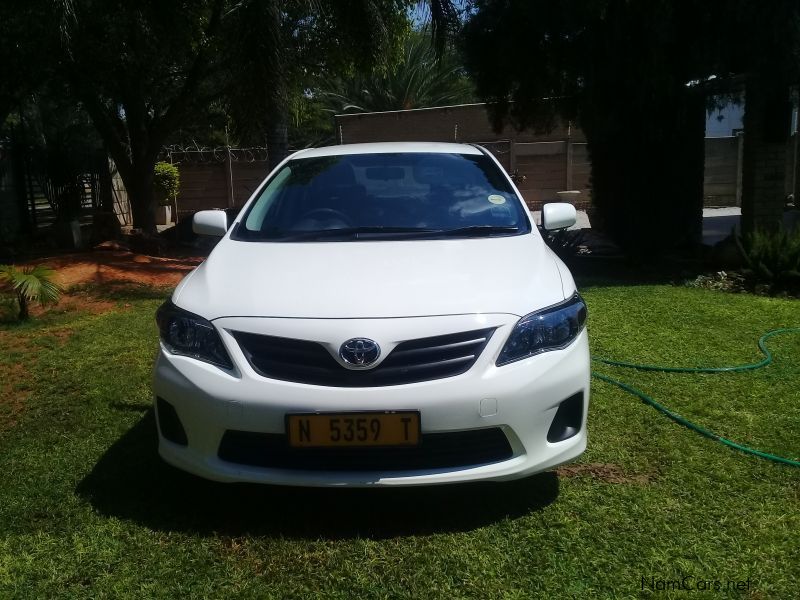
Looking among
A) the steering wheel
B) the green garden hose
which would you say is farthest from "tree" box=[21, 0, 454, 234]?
the green garden hose

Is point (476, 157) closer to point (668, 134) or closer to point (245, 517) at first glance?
point (245, 517)

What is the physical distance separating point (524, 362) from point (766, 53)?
6.47 meters

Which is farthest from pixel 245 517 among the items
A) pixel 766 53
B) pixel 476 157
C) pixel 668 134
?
pixel 668 134

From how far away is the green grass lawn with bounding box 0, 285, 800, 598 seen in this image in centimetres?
272

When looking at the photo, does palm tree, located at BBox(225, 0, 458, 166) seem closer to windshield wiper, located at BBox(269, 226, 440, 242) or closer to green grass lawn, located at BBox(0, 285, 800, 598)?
green grass lawn, located at BBox(0, 285, 800, 598)

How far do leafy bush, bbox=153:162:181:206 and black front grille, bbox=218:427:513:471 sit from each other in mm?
17891

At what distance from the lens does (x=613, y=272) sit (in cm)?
974

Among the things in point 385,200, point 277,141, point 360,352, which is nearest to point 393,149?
point 385,200

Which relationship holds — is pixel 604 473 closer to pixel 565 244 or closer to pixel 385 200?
pixel 385 200

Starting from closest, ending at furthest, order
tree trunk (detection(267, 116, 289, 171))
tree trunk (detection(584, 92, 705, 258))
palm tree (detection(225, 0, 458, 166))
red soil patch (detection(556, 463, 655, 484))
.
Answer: red soil patch (detection(556, 463, 655, 484)), palm tree (detection(225, 0, 458, 166)), tree trunk (detection(584, 92, 705, 258)), tree trunk (detection(267, 116, 289, 171))

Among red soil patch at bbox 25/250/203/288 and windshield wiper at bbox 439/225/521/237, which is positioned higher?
windshield wiper at bbox 439/225/521/237

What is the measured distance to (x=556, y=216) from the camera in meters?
4.40

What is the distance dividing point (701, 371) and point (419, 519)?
2752mm

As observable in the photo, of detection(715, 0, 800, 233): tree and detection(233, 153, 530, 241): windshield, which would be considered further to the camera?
detection(715, 0, 800, 233): tree
